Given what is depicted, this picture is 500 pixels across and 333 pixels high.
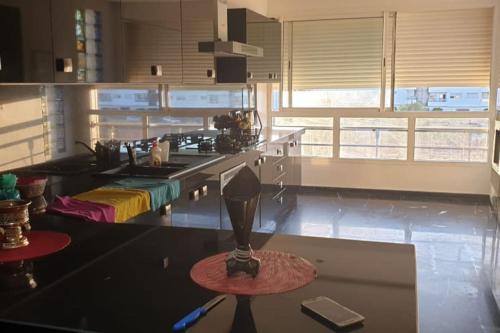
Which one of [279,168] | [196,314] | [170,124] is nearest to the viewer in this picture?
[196,314]

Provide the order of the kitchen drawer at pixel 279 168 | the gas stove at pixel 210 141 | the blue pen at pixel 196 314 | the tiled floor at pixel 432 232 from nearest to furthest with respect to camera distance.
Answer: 1. the blue pen at pixel 196 314
2. the tiled floor at pixel 432 232
3. the gas stove at pixel 210 141
4. the kitchen drawer at pixel 279 168

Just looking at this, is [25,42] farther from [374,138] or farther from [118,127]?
[374,138]

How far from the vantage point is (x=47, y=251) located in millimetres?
1522

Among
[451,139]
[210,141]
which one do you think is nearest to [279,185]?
[210,141]

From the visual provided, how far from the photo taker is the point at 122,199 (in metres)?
2.47

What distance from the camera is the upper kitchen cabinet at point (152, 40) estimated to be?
315 cm

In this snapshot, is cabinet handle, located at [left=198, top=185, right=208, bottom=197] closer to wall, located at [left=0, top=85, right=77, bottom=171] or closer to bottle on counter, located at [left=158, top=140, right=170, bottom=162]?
bottle on counter, located at [left=158, top=140, right=170, bottom=162]

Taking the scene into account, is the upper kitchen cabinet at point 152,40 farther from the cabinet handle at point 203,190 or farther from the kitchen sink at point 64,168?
the cabinet handle at point 203,190

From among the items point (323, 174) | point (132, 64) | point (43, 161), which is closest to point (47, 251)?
point (43, 161)

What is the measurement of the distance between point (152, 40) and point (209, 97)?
154 cm

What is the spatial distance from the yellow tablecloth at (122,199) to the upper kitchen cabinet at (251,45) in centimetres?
218

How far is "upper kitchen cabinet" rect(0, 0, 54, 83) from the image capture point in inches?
84.4

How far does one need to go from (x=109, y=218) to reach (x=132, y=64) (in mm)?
1293

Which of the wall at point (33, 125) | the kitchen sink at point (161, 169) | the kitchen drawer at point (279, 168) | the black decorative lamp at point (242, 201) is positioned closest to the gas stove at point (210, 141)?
the kitchen drawer at point (279, 168)
